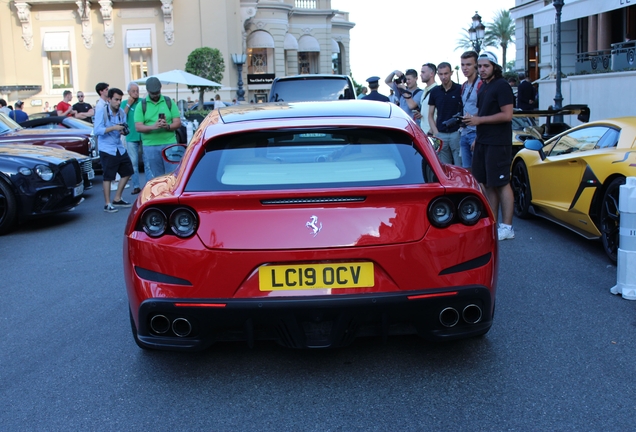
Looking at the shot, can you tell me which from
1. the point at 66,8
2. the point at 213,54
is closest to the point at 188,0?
the point at 213,54

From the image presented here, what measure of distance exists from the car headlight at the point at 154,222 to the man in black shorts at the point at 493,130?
398 cm

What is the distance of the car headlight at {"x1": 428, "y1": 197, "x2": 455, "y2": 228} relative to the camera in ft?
11.2

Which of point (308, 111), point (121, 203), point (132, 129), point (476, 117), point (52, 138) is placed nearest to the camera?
point (308, 111)

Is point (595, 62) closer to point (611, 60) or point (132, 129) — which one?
point (611, 60)

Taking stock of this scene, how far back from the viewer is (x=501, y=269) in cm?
597

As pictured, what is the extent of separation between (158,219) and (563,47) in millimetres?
26528

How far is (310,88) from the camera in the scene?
497 inches

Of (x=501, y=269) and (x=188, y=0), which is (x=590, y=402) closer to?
(x=501, y=269)

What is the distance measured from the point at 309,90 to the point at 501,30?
56694mm

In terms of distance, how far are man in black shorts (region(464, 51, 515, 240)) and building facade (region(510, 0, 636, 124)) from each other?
33.7 ft

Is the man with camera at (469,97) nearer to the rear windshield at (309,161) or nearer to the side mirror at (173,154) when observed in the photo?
the side mirror at (173,154)

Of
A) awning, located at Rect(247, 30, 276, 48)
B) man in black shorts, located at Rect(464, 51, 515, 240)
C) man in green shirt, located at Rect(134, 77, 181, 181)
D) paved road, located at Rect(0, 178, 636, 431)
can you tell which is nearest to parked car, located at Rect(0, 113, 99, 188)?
man in green shirt, located at Rect(134, 77, 181, 181)

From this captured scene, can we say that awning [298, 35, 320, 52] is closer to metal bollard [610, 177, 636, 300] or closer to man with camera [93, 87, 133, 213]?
man with camera [93, 87, 133, 213]

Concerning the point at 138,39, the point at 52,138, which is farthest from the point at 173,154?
the point at 138,39
